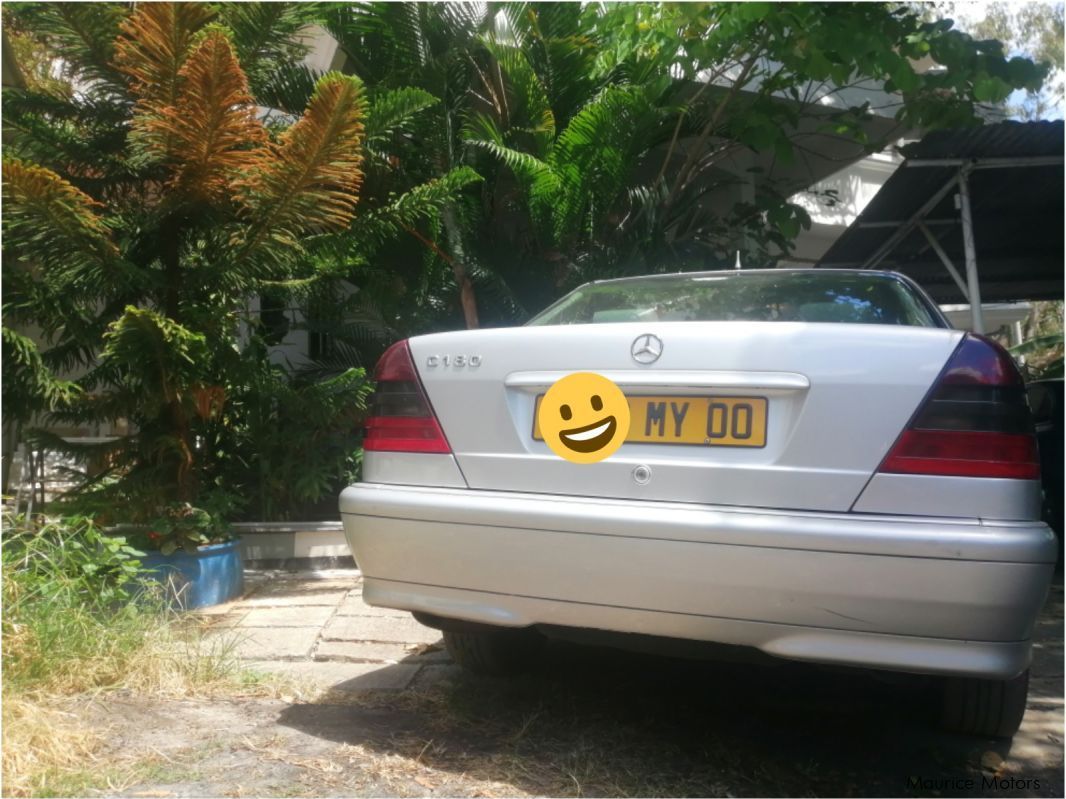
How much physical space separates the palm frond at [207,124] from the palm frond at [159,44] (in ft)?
0.16

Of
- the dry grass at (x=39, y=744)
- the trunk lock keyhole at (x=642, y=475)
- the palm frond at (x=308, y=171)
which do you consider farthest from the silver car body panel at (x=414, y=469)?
the palm frond at (x=308, y=171)

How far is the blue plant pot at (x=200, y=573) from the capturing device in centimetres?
464

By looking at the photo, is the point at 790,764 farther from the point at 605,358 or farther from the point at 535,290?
the point at 535,290

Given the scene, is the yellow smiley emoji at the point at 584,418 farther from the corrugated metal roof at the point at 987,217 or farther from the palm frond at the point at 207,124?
the corrugated metal roof at the point at 987,217

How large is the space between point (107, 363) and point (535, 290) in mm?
2866

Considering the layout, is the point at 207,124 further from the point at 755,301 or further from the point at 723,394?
the point at 723,394

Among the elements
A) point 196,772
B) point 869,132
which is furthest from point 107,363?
point 869,132

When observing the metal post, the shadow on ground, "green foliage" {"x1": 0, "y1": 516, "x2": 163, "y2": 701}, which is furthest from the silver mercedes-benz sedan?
the metal post

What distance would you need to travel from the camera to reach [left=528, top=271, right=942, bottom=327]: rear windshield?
326 cm

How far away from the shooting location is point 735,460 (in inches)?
96.7

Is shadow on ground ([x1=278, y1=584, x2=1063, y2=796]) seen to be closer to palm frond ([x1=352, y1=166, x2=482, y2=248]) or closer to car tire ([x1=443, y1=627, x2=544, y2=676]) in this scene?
car tire ([x1=443, y1=627, x2=544, y2=676])

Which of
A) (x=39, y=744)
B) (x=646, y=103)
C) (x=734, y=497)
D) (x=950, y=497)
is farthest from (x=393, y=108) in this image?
(x=950, y=497)

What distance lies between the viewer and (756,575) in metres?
2.36

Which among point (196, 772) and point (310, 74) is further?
point (310, 74)
